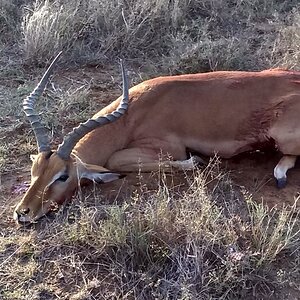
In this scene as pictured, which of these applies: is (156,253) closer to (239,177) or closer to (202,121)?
→ (239,177)

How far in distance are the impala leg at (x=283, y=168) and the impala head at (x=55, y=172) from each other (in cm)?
142

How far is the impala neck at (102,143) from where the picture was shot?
6091mm

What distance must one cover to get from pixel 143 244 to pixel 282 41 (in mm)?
4364

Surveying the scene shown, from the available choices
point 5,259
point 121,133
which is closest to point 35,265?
point 5,259

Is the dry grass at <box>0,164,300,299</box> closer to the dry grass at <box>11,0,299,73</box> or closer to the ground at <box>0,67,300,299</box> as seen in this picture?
the ground at <box>0,67,300,299</box>

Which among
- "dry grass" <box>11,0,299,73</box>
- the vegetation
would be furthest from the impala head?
"dry grass" <box>11,0,299,73</box>

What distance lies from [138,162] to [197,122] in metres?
0.67

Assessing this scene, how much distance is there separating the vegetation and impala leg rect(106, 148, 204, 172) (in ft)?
0.29

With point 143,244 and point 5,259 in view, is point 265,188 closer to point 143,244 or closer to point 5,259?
point 143,244

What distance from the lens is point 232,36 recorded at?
350 inches

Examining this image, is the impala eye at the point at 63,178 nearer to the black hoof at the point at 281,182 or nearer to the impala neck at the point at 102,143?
the impala neck at the point at 102,143

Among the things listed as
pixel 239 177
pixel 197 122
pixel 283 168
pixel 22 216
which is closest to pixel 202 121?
pixel 197 122

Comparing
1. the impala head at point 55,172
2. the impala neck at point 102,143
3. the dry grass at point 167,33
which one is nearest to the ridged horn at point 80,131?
the impala head at point 55,172

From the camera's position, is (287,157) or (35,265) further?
(287,157)
